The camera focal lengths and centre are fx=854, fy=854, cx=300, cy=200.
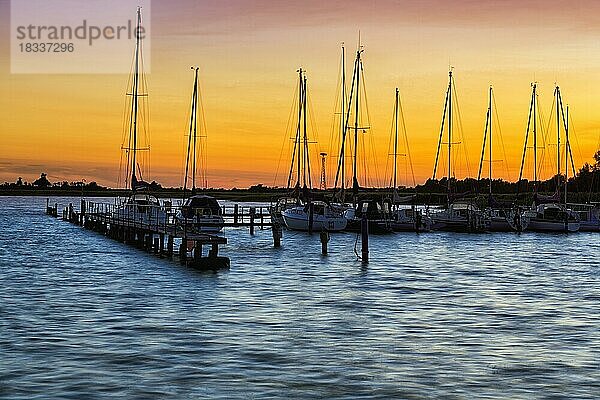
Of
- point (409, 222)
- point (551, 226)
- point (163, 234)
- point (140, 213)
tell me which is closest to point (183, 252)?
point (163, 234)

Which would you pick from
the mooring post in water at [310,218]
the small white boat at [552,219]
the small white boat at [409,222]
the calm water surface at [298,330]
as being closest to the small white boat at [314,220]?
the mooring post in water at [310,218]

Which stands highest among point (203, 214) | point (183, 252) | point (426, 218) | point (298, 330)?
point (203, 214)

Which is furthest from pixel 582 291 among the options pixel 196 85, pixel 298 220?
pixel 196 85

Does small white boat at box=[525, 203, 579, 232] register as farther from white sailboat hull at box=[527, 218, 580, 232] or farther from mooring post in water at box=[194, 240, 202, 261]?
mooring post in water at box=[194, 240, 202, 261]

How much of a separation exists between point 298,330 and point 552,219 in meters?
60.1

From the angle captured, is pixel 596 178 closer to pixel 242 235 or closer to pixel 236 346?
pixel 242 235

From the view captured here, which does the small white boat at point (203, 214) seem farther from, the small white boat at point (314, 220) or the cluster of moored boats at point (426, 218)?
the small white boat at point (314, 220)

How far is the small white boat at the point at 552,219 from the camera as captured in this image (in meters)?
77.0

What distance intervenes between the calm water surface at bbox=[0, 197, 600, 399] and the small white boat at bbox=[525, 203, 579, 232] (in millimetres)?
34982

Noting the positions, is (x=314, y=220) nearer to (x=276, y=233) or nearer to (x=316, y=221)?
(x=316, y=221)

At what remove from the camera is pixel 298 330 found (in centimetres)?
2267

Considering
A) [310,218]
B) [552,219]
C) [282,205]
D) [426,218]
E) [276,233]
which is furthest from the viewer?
[282,205]

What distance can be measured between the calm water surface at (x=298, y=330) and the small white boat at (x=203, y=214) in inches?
590

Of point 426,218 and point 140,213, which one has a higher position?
point 140,213
